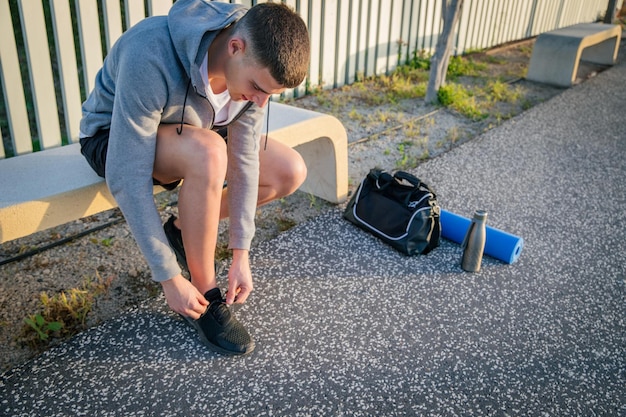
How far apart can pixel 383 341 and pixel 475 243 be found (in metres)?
0.80

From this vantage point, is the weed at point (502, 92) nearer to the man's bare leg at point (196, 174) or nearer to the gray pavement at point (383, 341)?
the gray pavement at point (383, 341)

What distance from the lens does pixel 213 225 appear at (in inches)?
81.9

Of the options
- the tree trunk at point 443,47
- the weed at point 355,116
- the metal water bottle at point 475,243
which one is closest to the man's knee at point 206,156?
the metal water bottle at point 475,243

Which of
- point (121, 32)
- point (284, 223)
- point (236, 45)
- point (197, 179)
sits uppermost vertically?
point (236, 45)

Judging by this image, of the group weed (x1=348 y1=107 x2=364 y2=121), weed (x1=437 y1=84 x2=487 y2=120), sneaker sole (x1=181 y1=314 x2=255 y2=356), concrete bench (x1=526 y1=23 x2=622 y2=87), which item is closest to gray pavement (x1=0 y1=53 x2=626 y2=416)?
sneaker sole (x1=181 y1=314 x2=255 y2=356)

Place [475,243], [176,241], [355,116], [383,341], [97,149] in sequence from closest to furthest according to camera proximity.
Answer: [97,149] → [383,341] → [176,241] → [475,243] → [355,116]

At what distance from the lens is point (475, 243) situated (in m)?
2.79

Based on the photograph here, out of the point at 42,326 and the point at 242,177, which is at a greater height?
the point at 242,177

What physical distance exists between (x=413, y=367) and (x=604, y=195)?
2.46m

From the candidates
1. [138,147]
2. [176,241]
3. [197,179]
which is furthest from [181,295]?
[176,241]

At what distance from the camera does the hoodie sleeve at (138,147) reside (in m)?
1.81

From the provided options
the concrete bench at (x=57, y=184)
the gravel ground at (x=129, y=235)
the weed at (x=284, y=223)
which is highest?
the concrete bench at (x=57, y=184)

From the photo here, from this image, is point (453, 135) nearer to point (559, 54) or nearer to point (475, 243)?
point (475, 243)

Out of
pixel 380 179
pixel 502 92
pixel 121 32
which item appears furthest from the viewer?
pixel 502 92
